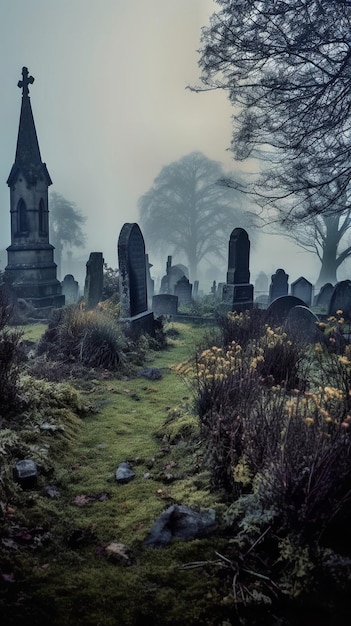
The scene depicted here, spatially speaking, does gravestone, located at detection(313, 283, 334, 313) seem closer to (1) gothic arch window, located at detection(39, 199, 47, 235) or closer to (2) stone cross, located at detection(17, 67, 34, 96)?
(1) gothic arch window, located at detection(39, 199, 47, 235)

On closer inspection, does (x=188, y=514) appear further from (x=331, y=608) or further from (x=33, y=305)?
(x=33, y=305)

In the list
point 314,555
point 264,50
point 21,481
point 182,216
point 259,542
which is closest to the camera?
point 314,555

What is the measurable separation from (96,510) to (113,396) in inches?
135

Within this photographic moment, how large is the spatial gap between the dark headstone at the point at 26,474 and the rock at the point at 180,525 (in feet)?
4.29

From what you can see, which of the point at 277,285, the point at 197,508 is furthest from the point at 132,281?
the point at 277,285

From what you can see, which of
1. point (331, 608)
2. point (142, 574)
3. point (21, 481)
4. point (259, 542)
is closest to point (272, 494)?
point (259, 542)

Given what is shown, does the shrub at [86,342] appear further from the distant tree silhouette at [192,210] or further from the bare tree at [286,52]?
the distant tree silhouette at [192,210]

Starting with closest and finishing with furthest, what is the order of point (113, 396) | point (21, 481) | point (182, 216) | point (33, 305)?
point (21, 481) < point (113, 396) < point (33, 305) < point (182, 216)

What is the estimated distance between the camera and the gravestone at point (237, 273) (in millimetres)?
15352

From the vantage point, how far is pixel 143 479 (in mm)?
3982

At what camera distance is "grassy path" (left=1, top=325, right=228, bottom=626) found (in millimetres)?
2326

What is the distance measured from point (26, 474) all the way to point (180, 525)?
4.98ft

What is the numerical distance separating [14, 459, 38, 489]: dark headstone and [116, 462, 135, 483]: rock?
753 mm

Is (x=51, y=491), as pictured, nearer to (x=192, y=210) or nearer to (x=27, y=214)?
(x=27, y=214)
